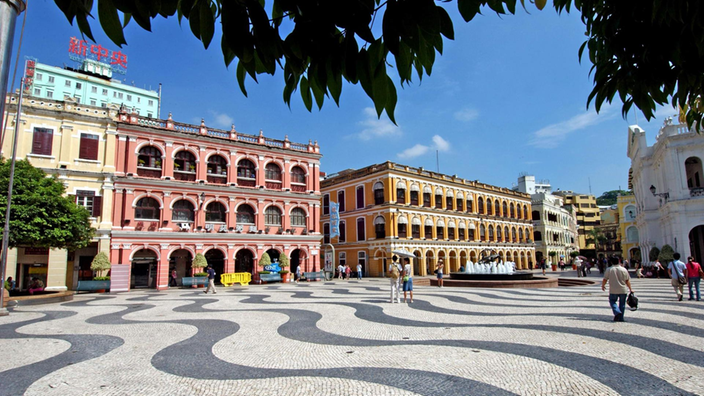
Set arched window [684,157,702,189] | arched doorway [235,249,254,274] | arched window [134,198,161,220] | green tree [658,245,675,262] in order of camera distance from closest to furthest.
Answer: green tree [658,245,675,262] → arched window [134,198,161,220] → arched window [684,157,702,189] → arched doorway [235,249,254,274]

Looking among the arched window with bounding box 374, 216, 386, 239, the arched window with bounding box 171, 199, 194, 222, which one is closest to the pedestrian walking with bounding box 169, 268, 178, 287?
the arched window with bounding box 171, 199, 194, 222

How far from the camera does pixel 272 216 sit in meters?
33.2

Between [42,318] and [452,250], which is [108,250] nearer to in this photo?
[42,318]

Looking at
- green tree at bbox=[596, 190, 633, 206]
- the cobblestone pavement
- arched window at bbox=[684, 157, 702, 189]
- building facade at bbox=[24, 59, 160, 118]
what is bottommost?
the cobblestone pavement

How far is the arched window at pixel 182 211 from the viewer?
28.8 meters

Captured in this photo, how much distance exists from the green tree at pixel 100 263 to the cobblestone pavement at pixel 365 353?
13.5m

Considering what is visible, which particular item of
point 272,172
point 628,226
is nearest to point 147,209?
point 272,172

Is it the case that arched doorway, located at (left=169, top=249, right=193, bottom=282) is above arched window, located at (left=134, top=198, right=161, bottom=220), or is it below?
below

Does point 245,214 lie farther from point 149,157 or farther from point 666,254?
point 666,254

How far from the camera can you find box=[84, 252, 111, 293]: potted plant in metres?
23.8

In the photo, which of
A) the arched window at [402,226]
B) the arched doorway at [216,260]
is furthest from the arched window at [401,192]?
the arched doorway at [216,260]

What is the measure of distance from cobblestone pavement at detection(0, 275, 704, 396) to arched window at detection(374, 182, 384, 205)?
28882mm

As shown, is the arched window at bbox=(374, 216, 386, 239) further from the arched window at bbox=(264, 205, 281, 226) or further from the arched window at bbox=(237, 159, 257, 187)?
the arched window at bbox=(237, 159, 257, 187)

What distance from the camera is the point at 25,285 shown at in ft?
79.3
